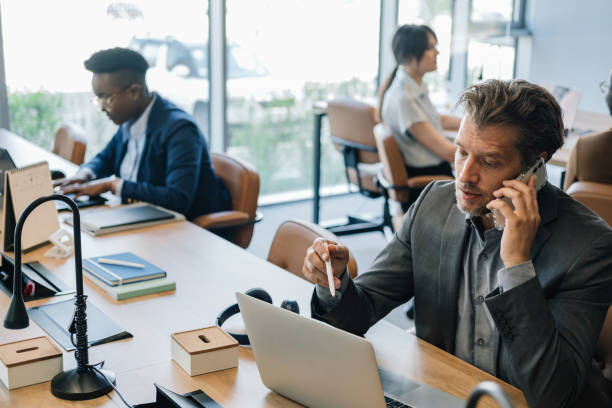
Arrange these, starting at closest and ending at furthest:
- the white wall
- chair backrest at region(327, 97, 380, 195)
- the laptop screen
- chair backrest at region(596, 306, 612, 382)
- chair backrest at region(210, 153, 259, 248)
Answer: chair backrest at region(596, 306, 612, 382) → the laptop screen → chair backrest at region(210, 153, 259, 248) → chair backrest at region(327, 97, 380, 195) → the white wall

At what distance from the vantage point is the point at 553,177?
260 inches

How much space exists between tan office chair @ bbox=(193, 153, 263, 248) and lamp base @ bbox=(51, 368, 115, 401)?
5.20 ft

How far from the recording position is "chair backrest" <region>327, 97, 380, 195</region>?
441cm

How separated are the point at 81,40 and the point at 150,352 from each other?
3.65m

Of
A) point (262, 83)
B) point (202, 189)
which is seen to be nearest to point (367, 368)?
point (202, 189)

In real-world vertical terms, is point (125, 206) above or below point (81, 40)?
below

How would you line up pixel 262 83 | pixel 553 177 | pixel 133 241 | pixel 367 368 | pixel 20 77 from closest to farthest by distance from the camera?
1. pixel 367 368
2. pixel 133 241
3. pixel 20 77
4. pixel 262 83
5. pixel 553 177

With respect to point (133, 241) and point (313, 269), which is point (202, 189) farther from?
point (313, 269)

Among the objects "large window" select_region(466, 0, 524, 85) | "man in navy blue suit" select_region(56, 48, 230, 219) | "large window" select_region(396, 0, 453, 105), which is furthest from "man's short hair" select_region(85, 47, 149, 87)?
"large window" select_region(466, 0, 524, 85)

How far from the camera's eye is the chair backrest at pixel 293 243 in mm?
2143

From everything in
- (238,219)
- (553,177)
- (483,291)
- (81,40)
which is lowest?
(553,177)

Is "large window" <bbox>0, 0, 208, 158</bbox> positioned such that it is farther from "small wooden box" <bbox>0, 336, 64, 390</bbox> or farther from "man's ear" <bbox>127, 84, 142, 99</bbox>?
"small wooden box" <bbox>0, 336, 64, 390</bbox>

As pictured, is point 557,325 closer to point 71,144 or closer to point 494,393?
point 494,393

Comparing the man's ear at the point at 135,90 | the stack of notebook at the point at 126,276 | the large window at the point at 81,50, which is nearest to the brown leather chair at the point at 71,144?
the large window at the point at 81,50
